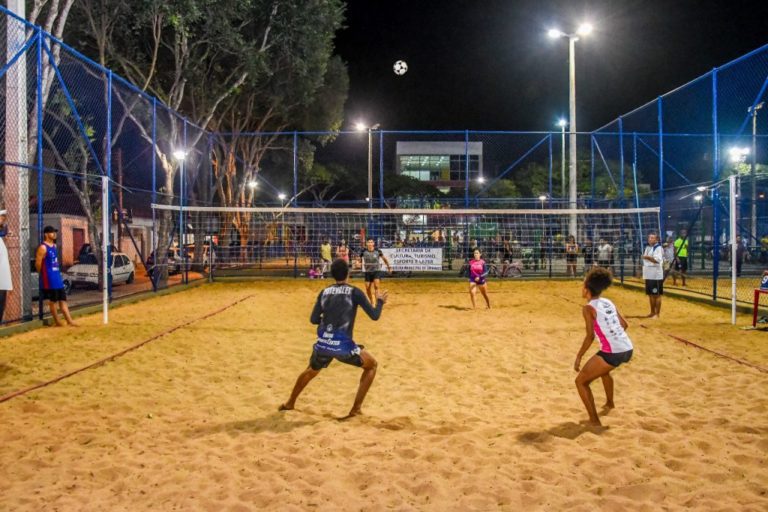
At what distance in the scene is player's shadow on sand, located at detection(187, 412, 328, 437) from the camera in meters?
5.28

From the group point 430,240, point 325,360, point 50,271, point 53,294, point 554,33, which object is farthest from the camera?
point 430,240

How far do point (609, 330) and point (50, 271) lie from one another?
372 inches

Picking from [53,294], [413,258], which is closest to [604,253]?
[413,258]

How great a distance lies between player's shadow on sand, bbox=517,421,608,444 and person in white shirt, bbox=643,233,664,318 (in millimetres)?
7190

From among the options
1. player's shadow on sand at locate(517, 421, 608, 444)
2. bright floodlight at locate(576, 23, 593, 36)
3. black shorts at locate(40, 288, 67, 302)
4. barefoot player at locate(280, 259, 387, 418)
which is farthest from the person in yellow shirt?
black shorts at locate(40, 288, 67, 302)

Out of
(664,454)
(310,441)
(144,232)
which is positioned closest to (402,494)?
(310,441)

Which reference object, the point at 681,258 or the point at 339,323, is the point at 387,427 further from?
the point at 681,258

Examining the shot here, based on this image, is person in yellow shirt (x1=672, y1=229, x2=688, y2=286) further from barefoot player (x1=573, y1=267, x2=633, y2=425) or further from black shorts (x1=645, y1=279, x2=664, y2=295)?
barefoot player (x1=573, y1=267, x2=633, y2=425)

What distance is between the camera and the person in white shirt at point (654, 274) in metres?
11.6

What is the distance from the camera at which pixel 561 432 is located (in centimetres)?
523

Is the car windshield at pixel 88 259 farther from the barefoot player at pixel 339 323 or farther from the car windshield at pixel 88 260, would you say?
the barefoot player at pixel 339 323

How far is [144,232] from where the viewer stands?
3700 cm

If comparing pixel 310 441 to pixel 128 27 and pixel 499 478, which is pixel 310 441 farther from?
pixel 128 27

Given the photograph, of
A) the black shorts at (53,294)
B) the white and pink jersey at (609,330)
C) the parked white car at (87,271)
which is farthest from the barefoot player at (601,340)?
the parked white car at (87,271)
